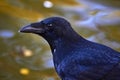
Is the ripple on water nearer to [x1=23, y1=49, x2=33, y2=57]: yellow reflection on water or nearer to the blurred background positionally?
the blurred background

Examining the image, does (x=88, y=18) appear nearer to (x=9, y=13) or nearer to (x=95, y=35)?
(x=95, y=35)

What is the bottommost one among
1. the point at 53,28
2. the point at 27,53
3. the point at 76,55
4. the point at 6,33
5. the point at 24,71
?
the point at 24,71

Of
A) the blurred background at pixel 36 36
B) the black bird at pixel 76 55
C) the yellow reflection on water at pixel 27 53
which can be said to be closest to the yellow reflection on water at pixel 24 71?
the blurred background at pixel 36 36

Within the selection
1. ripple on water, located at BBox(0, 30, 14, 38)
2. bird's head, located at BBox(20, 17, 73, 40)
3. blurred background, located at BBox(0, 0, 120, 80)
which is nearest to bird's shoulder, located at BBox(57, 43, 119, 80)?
bird's head, located at BBox(20, 17, 73, 40)

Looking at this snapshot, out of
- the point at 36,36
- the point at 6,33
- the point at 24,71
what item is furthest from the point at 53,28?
the point at 6,33

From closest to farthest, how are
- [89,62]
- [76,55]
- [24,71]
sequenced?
[89,62] → [76,55] → [24,71]

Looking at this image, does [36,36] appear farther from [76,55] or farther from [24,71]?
[76,55]

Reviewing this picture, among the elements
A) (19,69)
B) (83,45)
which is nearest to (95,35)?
(19,69)
